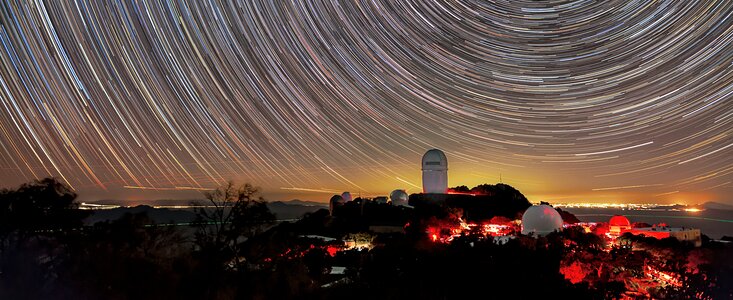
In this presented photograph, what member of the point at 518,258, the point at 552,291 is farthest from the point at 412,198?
the point at 552,291

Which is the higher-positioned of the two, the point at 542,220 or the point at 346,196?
the point at 346,196

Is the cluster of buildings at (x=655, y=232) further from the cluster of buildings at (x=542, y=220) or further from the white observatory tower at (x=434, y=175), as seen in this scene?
the white observatory tower at (x=434, y=175)

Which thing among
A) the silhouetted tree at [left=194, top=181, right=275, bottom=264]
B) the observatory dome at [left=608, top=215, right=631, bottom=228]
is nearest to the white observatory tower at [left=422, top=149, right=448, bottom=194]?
the observatory dome at [left=608, top=215, right=631, bottom=228]

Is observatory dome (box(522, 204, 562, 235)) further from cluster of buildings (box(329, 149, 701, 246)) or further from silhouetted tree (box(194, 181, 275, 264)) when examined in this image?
silhouetted tree (box(194, 181, 275, 264))

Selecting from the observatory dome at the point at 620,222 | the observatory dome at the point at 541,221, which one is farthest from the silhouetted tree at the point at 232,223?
the observatory dome at the point at 620,222

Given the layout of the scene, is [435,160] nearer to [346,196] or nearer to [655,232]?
[346,196]

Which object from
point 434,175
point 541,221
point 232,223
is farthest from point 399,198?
point 232,223

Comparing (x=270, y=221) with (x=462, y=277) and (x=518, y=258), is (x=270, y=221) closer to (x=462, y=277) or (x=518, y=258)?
(x=462, y=277)
